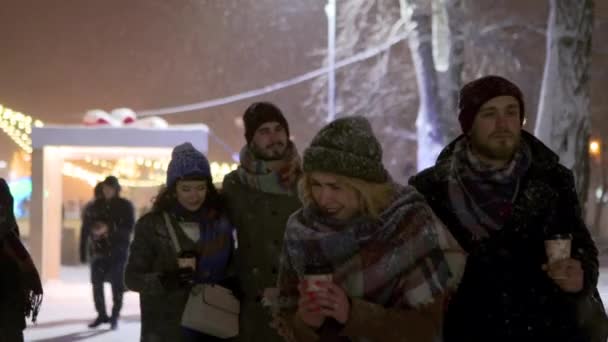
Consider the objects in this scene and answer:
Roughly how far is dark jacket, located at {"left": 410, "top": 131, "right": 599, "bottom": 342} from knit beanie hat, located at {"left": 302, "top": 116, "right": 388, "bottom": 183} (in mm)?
546

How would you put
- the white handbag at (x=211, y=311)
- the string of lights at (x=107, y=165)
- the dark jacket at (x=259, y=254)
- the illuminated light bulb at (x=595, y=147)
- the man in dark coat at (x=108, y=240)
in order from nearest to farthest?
the white handbag at (x=211, y=311) < the dark jacket at (x=259, y=254) < the man in dark coat at (x=108, y=240) < the string of lights at (x=107, y=165) < the illuminated light bulb at (x=595, y=147)

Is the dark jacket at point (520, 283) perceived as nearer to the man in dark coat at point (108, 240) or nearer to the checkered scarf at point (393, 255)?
the checkered scarf at point (393, 255)

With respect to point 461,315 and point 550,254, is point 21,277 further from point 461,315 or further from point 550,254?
point 550,254

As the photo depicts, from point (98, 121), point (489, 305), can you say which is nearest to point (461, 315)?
point (489, 305)

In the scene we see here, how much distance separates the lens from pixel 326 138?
116 inches

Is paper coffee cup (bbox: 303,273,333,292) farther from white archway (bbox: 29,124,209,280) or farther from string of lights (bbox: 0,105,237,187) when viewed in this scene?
white archway (bbox: 29,124,209,280)

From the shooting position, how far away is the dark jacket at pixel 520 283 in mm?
3148

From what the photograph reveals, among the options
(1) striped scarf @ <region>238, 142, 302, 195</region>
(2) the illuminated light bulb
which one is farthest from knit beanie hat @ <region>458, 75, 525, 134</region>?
(2) the illuminated light bulb

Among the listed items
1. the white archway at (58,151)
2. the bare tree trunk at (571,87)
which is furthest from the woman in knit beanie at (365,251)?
the white archway at (58,151)

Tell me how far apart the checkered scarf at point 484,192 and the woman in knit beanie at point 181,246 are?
5.65ft

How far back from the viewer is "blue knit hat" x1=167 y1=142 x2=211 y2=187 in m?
4.70

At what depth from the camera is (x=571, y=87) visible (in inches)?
379

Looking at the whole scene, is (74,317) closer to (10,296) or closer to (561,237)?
(10,296)

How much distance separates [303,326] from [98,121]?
42.0 ft
